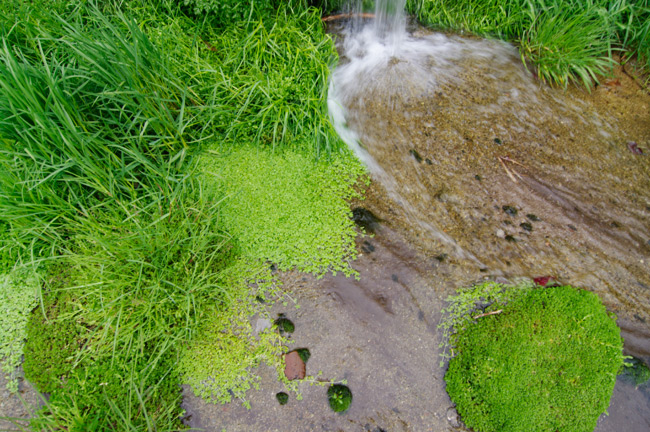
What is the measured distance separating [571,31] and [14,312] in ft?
16.3

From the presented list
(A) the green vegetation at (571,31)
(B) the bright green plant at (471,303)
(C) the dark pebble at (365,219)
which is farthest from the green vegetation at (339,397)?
(A) the green vegetation at (571,31)

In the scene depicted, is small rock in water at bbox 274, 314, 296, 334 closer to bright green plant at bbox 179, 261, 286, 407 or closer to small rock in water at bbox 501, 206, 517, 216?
bright green plant at bbox 179, 261, 286, 407

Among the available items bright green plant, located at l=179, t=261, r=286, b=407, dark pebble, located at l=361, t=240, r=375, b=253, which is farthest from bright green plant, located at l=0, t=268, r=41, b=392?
dark pebble, located at l=361, t=240, r=375, b=253

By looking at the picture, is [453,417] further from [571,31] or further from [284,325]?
[571,31]

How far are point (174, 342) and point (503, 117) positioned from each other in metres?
3.23

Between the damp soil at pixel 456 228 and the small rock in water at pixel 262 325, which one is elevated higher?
the damp soil at pixel 456 228

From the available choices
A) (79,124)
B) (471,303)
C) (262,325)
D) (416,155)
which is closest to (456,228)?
(471,303)

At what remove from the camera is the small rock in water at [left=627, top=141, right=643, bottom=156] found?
3.33 meters

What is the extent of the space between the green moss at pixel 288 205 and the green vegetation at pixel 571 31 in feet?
7.46

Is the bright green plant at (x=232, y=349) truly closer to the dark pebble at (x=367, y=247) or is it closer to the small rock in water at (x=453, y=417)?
the dark pebble at (x=367, y=247)

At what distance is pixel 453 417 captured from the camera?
87.2 inches

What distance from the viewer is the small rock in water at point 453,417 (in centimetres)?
220

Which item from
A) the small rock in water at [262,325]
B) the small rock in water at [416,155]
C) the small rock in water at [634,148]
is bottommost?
the small rock in water at [262,325]

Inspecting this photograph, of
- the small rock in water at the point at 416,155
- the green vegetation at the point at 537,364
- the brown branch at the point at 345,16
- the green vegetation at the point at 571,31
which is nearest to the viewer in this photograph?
the green vegetation at the point at 537,364
